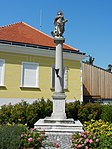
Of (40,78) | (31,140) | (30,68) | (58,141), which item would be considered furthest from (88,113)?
(31,140)

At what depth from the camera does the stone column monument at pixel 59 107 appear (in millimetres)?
9508

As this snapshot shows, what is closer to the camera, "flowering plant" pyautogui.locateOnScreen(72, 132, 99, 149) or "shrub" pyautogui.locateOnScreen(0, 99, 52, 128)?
"flowering plant" pyautogui.locateOnScreen(72, 132, 99, 149)

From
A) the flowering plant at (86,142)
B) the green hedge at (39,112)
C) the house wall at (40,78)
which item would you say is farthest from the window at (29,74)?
the flowering plant at (86,142)

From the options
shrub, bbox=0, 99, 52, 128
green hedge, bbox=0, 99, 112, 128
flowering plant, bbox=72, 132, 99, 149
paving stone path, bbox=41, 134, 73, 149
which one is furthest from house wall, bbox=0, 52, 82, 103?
flowering plant, bbox=72, 132, 99, 149

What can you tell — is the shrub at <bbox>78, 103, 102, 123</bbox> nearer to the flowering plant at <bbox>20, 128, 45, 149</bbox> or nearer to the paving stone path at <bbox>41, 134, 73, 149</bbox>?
the paving stone path at <bbox>41, 134, 73, 149</bbox>

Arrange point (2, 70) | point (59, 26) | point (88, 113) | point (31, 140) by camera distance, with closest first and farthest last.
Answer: point (31, 140) → point (59, 26) → point (88, 113) → point (2, 70)

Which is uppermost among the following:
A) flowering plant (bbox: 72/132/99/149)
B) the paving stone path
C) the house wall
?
the house wall

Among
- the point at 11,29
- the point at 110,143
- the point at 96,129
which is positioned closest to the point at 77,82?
the point at 11,29

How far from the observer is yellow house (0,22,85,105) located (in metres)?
17.4

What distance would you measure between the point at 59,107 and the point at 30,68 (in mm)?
7790

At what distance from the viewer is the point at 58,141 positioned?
7879 millimetres

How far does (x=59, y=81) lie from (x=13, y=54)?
7491mm

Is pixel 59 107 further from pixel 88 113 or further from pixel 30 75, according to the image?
pixel 30 75

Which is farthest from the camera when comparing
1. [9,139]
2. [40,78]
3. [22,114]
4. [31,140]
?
[40,78]
